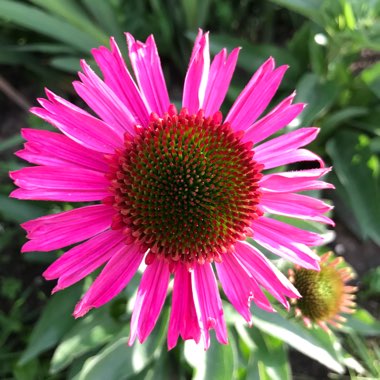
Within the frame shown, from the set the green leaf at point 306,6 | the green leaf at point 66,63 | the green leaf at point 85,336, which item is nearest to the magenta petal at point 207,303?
the green leaf at point 85,336

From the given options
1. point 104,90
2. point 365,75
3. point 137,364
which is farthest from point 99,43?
point 137,364

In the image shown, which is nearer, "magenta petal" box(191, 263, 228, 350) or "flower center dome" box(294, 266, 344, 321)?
"magenta petal" box(191, 263, 228, 350)

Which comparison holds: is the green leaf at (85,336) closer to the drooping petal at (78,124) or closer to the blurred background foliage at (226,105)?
the blurred background foliage at (226,105)

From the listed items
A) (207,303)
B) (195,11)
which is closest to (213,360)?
(207,303)

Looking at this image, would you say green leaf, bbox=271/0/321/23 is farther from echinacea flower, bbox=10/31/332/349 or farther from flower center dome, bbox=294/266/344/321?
flower center dome, bbox=294/266/344/321

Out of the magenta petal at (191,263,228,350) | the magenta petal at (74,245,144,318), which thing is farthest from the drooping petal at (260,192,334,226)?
the magenta petal at (74,245,144,318)

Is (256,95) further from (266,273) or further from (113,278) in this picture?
(113,278)
